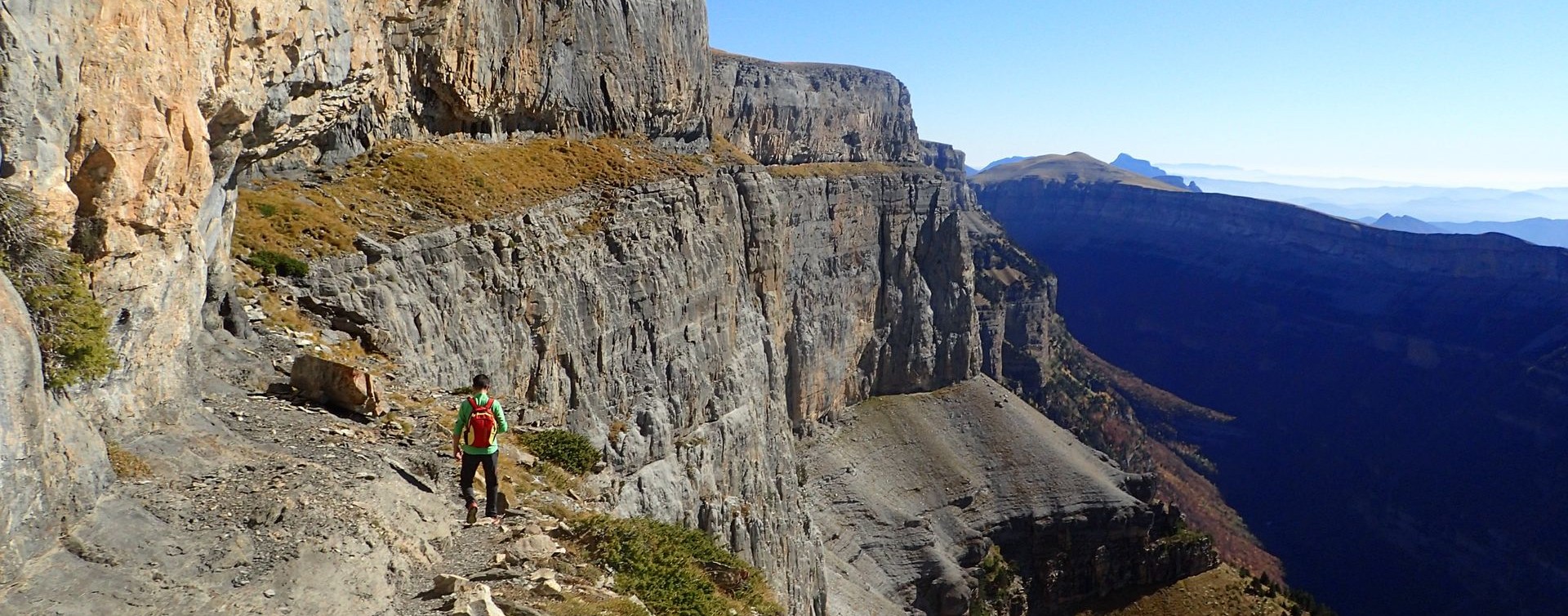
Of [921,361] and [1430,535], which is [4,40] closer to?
[921,361]

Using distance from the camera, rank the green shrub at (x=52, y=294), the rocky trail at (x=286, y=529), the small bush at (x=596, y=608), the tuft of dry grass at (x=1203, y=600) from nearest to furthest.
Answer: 1. the rocky trail at (x=286, y=529)
2. the green shrub at (x=52, y=294)
3. the small bush at (x=596, y=608)
4. the tuft of dry grass at (x=1203, y=600)

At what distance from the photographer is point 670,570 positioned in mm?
13633

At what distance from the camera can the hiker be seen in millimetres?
12320

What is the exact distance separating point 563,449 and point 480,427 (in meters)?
5.49

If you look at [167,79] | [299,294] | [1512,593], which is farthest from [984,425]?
[167,79]

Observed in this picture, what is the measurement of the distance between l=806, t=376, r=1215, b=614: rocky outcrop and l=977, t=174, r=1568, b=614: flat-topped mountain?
118ft

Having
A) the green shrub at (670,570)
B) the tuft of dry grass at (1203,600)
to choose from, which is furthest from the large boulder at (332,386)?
the tuft of dry grass at (1203,600)

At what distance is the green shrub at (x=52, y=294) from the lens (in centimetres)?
830

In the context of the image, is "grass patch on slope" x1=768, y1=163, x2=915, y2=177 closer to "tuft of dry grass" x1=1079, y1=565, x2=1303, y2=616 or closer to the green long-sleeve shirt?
"tuft of dry grass" x1=1079, y1=565, x2=1303, y2=616

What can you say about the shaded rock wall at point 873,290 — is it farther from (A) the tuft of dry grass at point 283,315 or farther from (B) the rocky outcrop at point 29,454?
(B) the rocky outcrop at point 29,454

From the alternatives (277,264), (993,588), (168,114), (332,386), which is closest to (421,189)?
(277,264)

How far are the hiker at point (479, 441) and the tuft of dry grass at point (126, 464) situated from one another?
3685 millimetres

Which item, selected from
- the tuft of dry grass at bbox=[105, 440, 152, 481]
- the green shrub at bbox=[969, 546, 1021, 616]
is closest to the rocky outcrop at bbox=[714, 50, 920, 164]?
the green shrub at bbox=[969, 546, 1021, 616]

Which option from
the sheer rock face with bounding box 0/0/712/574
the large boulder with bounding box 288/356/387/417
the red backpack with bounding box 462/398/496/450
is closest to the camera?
the sheer rock face with bounding box 0/0/712/574
